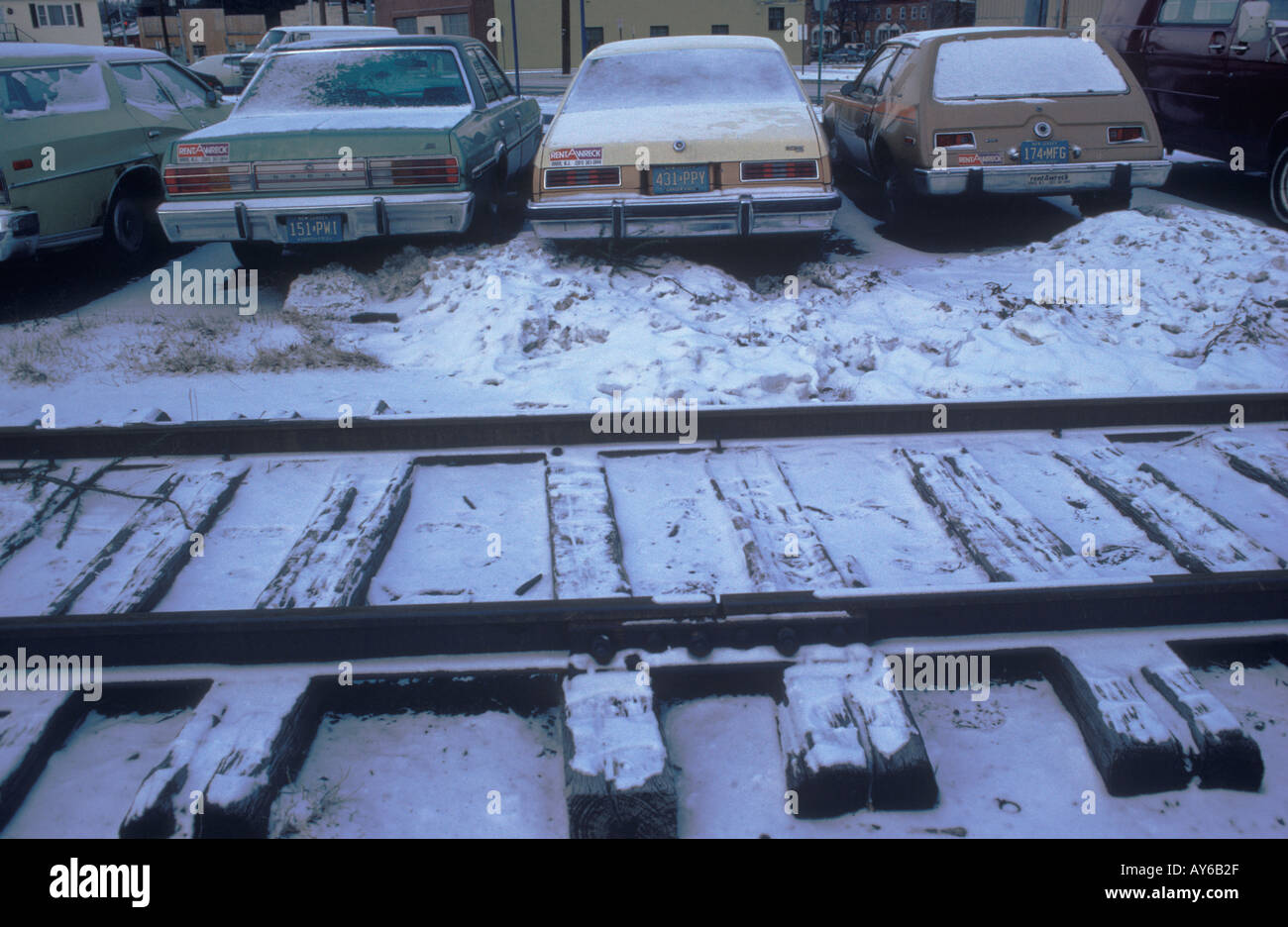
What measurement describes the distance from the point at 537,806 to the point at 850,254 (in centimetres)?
618

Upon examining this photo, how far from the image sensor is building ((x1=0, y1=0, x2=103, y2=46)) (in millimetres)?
46156

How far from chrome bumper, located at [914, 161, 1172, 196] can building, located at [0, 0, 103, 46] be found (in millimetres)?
50810

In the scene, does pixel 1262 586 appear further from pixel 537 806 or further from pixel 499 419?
pixel 499 419

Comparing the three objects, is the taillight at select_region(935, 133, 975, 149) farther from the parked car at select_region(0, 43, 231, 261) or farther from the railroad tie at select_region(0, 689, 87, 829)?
the railroad tie at select_region(0, 689, 87, 829)

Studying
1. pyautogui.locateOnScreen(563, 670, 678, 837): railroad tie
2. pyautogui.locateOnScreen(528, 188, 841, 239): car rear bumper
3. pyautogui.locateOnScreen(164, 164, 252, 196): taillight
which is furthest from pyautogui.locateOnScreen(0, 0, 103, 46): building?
pyautogui.locateOnScreen(563, 670, 678, 837): railroad tie

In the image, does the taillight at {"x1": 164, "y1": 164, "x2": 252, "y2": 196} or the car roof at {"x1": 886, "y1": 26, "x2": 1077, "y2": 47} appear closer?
the taillight at {"x1": 164, "y1": 164, "x2": 252, "y2": 196}

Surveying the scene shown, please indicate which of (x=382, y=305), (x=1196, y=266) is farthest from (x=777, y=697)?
(x=1196, y=266)

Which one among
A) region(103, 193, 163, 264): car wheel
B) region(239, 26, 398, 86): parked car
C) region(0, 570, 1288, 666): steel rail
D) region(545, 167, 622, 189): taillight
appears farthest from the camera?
region(239, 26, 398, 86): parked car

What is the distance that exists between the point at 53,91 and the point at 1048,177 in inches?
283

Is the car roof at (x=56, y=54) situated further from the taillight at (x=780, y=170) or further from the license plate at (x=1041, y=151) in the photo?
the license plate at (x=1041, y=151)

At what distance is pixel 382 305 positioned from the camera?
21.1ft

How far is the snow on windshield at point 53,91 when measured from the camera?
261 inches

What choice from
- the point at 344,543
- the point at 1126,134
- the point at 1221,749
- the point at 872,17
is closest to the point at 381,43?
the point at 1126,134

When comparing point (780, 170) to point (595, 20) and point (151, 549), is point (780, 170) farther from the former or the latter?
point (595, 20)
